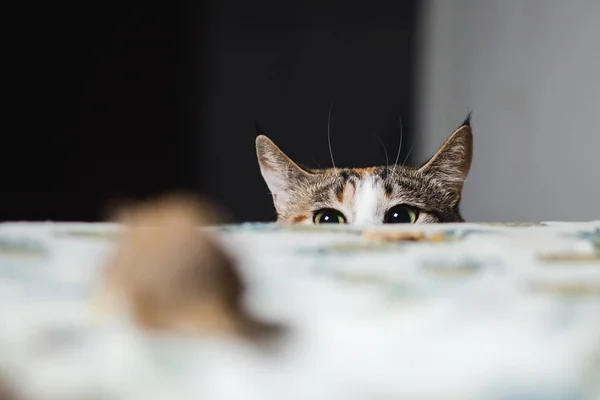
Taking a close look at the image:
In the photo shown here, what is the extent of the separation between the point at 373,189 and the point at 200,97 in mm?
1123

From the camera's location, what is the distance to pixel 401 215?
107 cm

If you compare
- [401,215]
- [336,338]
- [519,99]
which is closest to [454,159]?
[401,215]

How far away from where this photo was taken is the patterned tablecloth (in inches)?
14.7

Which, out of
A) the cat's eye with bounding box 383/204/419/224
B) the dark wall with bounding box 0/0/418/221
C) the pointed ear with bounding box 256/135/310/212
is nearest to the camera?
the cat's eye with bounding box 383/204/419/224

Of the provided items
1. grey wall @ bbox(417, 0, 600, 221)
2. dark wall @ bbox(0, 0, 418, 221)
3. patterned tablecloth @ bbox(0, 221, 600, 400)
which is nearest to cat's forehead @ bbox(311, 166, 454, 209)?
grey wall @ bbox(417, 0, 600, 221)

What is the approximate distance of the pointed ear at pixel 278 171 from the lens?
119 centimetres

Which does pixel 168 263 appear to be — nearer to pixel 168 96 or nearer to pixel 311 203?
pixel 311 203

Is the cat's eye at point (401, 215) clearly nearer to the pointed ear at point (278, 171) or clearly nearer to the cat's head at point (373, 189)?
the cat's head at point (373, 189)

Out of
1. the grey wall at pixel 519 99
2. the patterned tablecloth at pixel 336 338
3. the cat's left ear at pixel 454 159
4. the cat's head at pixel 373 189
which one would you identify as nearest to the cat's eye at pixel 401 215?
the cat's head at pixel 373 189

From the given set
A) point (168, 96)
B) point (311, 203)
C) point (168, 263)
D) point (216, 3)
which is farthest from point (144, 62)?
point (168, 263)

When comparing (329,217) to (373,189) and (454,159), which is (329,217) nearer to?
(373,189)

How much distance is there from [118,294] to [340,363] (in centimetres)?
15

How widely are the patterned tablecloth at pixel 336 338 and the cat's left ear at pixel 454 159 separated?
0.64 meters

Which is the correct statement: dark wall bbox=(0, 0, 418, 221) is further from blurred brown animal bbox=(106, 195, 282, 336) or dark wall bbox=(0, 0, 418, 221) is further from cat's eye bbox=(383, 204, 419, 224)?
blurred brown animal bbox=(106, 195, 282, 336)
